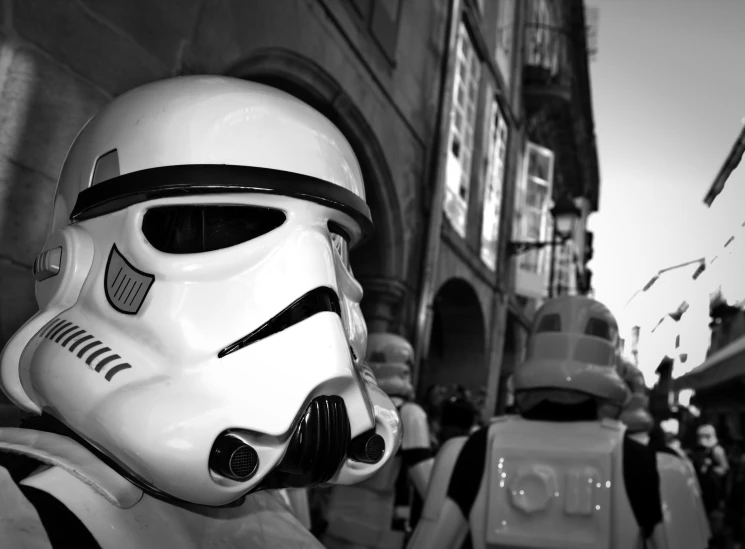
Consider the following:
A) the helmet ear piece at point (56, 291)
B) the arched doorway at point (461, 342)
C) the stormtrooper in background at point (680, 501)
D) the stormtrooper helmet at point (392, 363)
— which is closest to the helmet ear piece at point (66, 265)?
the helmet ear piece at point (56, 291)

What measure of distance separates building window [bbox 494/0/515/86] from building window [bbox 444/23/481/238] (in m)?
1.65

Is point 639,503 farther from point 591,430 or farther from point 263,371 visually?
point 263,371

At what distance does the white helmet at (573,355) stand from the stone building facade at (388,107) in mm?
1815

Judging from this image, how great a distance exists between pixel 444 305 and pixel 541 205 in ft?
16.4

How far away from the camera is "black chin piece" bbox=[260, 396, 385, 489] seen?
3.31ft

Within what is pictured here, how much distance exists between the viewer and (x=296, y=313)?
3.51ft

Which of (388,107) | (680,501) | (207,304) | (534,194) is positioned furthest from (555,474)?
(534,194)

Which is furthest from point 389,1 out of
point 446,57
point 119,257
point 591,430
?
point 119,257

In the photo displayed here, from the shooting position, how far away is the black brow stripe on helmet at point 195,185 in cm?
108

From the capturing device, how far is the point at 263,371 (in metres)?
0.99

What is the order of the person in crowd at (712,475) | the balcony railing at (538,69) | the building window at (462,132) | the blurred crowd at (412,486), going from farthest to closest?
the balcony railing at (538,69) < the building window at (462,132) < the person in crowd at (712,475) < the blurred crowd at (412,486)

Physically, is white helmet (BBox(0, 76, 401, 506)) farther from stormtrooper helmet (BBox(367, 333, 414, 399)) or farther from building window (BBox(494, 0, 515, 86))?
building window (BBox(494, 0, 515, 86))

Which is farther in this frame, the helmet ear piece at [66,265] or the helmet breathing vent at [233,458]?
the helmet ear piece at [66,265]

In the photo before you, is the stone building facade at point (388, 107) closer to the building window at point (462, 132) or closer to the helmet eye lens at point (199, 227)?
the building window at point (462, 132)
